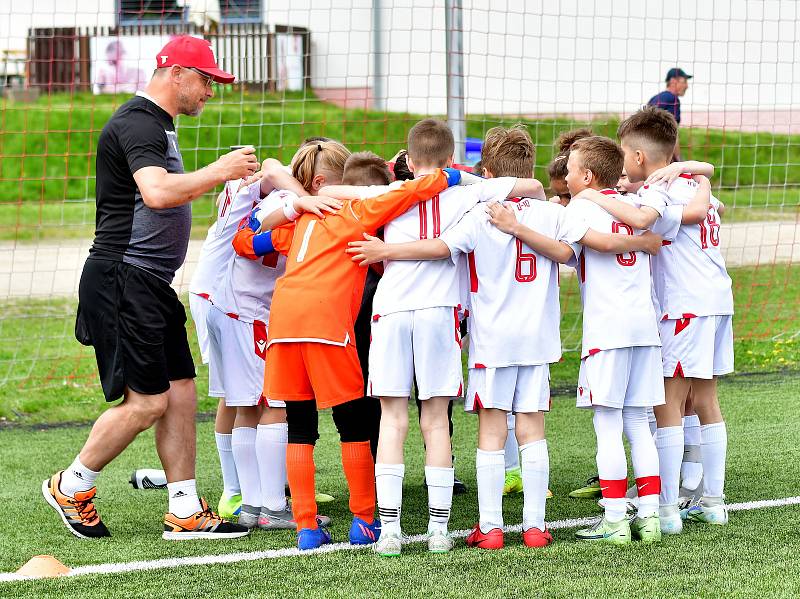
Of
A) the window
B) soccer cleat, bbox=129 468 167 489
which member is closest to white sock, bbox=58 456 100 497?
soccer cleat, bbox=129 468 167 489

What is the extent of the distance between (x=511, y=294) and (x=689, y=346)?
850 mm

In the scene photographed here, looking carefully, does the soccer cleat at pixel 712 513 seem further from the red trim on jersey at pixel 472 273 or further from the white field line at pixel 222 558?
the red trim on jersey at pixel 472 273

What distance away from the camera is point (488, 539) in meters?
4.33

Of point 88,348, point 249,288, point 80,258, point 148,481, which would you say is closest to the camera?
point 249,288

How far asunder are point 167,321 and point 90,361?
551cm

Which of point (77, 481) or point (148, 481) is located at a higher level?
point (77, 481)

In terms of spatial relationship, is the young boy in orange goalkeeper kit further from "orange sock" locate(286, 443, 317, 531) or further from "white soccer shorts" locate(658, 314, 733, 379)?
"white soccer shorts" locate(658, 314, 733, 379)

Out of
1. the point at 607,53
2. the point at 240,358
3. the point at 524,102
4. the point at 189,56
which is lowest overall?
the point at 240,358

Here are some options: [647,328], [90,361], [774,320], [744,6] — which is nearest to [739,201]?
[744,6]

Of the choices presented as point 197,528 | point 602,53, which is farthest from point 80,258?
point 197,528

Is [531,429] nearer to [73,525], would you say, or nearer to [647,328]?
[647,328]

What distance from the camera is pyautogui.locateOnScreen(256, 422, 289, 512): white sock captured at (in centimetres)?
487

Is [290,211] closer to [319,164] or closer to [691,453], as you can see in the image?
[319,164]

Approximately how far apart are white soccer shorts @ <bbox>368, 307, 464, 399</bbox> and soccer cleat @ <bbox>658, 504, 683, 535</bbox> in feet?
3.32
